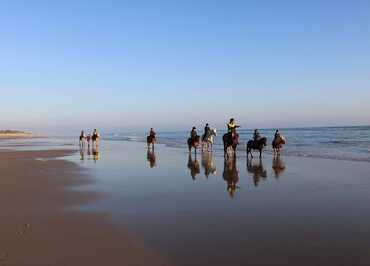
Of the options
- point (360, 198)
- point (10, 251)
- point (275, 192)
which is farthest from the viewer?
point (275, 192)

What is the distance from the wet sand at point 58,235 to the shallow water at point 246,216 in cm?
36

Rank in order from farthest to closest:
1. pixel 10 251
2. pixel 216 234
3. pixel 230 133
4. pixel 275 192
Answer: pixel 230 133 → pixel 275 192 → pixel 216 234 → pixel 10 251

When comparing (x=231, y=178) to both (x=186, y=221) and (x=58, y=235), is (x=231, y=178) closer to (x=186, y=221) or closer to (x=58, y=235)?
(x=186, y=221)

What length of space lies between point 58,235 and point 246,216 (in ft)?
10.3

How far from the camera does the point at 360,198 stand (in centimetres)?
830

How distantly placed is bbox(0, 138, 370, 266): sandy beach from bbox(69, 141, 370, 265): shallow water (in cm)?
1

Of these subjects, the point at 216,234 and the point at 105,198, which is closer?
the point at 216,234

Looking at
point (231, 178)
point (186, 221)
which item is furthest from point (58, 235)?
point (231, 178)

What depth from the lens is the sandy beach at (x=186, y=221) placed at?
495 centimetres

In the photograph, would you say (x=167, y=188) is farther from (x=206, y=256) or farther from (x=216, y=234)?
(x=206, y=256)

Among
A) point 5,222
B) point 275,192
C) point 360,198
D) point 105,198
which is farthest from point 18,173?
point 360,198

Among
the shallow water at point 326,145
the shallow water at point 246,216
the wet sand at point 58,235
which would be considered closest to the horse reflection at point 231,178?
the shallow water at point 246,216

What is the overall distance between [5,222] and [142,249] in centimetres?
279

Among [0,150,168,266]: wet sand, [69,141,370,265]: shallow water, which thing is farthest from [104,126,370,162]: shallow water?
[0,150,168,266]: wet sand
